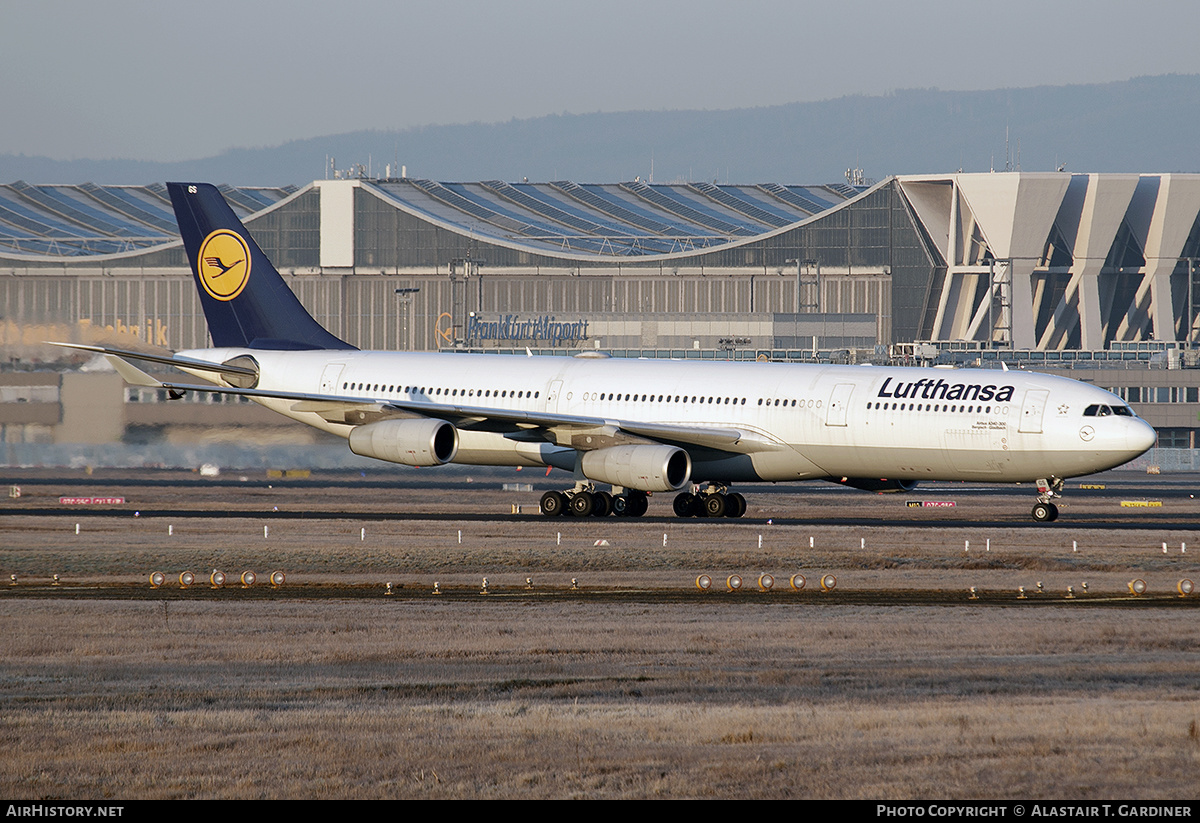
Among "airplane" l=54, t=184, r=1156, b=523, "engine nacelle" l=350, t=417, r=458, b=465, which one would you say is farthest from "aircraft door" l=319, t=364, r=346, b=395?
"engine nacelle" l=350, t=417, r=458, b=465

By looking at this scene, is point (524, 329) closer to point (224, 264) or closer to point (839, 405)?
point (224, 264)

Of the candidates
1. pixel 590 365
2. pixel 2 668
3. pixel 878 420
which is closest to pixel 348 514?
pixel 590 365

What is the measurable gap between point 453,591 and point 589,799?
16.6 meters

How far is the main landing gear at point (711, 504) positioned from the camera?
44.1 m

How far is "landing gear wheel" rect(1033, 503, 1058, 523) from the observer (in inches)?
1677

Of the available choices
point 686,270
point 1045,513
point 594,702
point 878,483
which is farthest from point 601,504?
point 686,270

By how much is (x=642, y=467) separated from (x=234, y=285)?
1741 cm

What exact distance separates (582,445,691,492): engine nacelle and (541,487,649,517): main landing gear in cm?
169

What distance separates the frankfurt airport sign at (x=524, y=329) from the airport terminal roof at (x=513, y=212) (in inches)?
319

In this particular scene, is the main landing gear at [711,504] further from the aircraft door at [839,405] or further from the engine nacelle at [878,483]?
the aircraft door at [839,405]

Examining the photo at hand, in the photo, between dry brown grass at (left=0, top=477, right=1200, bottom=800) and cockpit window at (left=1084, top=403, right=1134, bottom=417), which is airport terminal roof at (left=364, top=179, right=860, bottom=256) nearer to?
cockpit window at (left=1084, top=403, right=1134, bottom=417)

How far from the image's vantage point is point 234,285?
5106 centimetres

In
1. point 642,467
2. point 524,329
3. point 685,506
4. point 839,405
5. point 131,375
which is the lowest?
point 685,506

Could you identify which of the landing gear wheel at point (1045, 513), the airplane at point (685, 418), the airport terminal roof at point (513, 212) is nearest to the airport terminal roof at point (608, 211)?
the airport terminal roof at point (513, 212)
